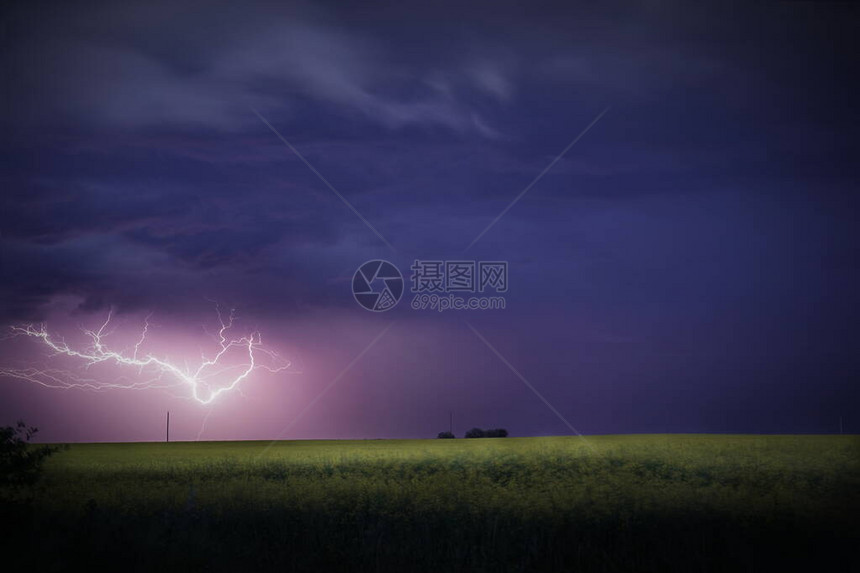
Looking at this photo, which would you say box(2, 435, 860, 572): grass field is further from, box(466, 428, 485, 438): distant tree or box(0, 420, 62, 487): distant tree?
box(466, 428, 485, 438): distant tree

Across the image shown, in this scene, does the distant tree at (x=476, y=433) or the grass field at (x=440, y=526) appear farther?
the distant tree at (x=476, y=433)

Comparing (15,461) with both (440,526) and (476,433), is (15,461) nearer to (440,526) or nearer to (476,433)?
(440,526)

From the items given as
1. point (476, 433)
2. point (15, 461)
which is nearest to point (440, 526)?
point (15, 461)

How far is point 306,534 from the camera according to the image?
43.6 feet

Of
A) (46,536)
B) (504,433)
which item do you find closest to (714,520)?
(46,536)

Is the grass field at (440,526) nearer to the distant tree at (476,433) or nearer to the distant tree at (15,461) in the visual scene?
the distant tree at (15,461)

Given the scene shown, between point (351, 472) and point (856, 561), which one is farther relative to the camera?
point (351, 472)

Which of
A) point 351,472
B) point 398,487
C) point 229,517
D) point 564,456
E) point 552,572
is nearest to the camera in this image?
point 552,572

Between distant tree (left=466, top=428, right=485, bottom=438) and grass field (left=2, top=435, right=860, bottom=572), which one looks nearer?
grass field (left=2, top=435, right=860, bottom=572)

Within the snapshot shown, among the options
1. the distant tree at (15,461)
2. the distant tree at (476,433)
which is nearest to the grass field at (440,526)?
the distant tree at (15,461)

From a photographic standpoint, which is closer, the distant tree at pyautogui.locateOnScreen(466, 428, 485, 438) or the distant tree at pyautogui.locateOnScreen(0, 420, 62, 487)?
the distant tree at pyautogui.locateOnScreen(0, 420, 62, 487)

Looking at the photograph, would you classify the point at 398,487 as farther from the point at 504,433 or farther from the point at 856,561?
the point at 504,433

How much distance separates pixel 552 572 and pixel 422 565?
2.01m

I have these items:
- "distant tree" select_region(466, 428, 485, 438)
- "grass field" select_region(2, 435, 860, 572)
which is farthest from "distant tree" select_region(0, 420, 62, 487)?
"distant tree" select_region(466, 428, 485, 438)
